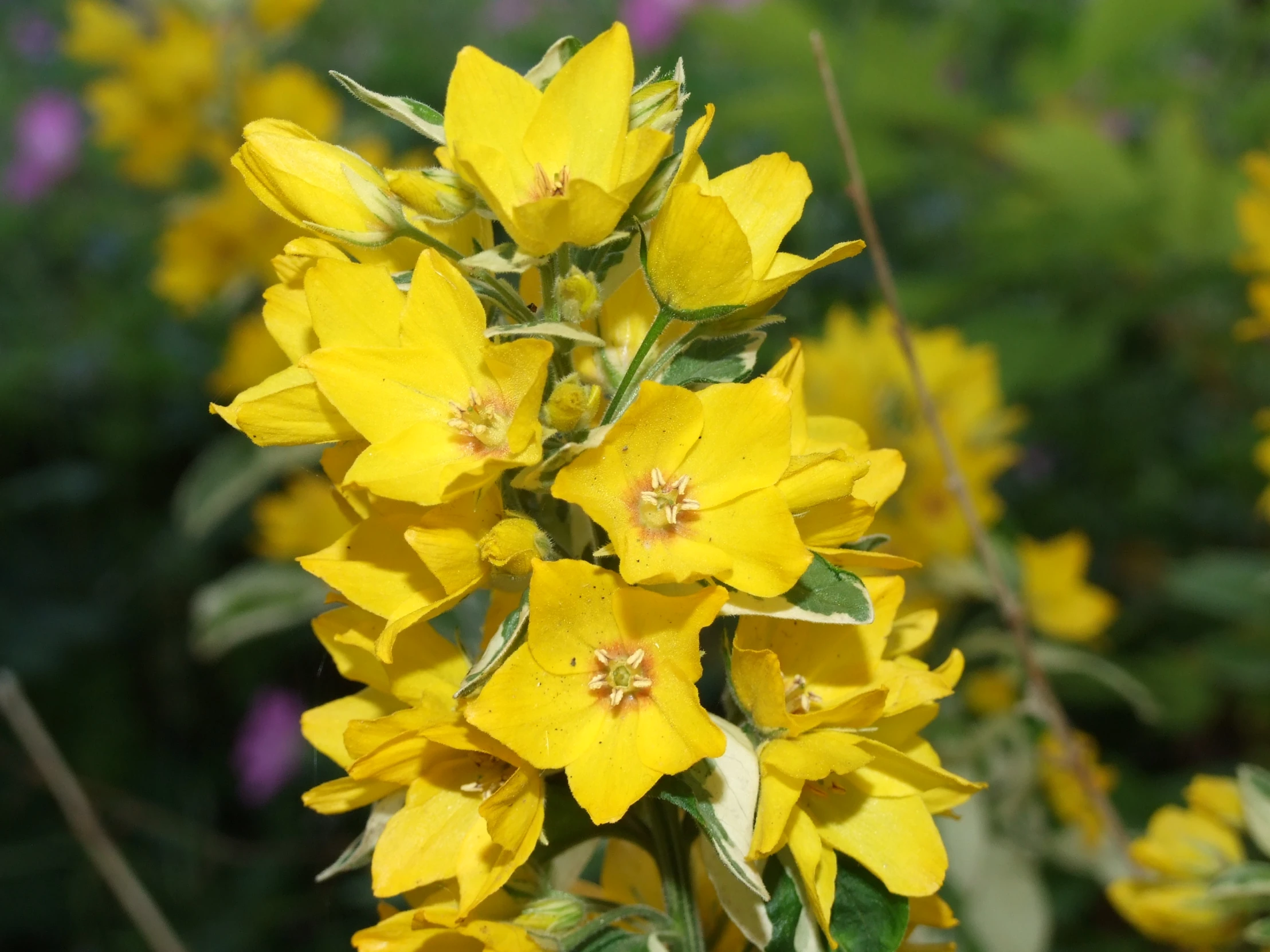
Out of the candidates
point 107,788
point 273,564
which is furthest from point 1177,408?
point 107,788

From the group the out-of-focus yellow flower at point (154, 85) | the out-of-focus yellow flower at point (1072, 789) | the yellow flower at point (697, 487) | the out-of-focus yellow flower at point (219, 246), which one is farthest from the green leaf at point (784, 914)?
the out-of-focus yellow flower at point (154, 85)

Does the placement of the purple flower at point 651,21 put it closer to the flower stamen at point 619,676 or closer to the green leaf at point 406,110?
the green leaf at point 406,110

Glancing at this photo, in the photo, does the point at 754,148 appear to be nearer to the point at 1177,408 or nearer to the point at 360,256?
the point at 1177,408

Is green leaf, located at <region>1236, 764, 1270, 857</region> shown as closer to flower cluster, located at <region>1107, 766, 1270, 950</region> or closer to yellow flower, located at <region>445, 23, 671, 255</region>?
flower cluster, located at <region>1107, 766, 1270, 950</region>

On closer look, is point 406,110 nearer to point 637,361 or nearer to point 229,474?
point 637,361

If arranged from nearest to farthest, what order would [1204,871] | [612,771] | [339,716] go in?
[612,771], [339,716], [1204,871]

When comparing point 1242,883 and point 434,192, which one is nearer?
point 434,192

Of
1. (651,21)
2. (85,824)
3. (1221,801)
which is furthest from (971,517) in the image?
(651,21)
